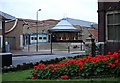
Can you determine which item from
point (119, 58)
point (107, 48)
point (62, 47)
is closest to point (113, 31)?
point (107, 48)

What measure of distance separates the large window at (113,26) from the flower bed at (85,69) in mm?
7377

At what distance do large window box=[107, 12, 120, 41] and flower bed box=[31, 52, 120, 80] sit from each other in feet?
24.2

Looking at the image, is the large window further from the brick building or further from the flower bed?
the flower bed

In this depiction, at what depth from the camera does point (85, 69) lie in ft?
36.5

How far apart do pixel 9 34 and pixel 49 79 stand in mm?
53245

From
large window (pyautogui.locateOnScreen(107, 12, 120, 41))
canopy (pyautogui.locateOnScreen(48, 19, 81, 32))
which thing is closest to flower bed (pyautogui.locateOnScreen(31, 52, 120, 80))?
large window (pyautogui.locateOnScreen(107, 12, 120, 41))

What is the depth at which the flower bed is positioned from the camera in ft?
35.8

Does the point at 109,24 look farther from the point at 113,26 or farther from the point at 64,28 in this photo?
the point at 64,28

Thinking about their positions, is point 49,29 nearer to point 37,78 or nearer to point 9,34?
point 9,34

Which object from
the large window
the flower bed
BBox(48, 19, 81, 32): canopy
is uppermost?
BBox(48, 19, 81, 32): canopy

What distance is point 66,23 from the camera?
98000 millimetres

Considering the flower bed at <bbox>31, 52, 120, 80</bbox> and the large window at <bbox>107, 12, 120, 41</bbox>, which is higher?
the large window at <bbox>107, 12, 120, 41</bbox>

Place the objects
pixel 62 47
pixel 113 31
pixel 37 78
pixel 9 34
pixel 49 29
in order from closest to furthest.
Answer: pixel 37 78, pixel 113 31, pixel 9 34, pixel 62 47, pixel 49 29

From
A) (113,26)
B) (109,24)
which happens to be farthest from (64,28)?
(113,26)
